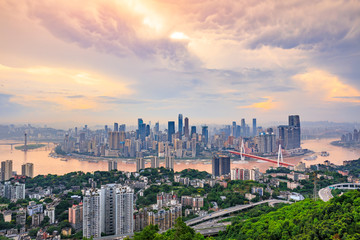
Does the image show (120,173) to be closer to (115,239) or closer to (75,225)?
(75,225)

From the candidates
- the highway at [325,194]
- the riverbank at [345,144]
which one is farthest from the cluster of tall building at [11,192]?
the riverbank at [345,144]

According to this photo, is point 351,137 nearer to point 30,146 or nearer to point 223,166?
point 223,166

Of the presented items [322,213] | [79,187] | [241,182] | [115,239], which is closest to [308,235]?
[322,213]

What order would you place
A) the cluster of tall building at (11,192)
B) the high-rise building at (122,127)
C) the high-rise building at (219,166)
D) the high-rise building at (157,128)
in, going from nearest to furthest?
the cluster of tall building at (11,192)
the high-rise building at (219,166)
the high-rise building at (122,127)
the high-rise building at (157,128)

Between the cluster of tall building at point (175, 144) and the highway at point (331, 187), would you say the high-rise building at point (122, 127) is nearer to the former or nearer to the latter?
the cluster of tall building at point (175, 144)

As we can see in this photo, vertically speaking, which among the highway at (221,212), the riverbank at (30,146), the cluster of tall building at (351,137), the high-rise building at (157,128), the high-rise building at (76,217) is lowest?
the highway at (221,212)

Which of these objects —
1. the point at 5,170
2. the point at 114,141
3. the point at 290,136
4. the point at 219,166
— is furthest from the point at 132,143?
the point at 290,136

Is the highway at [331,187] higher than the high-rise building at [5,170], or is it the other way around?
the high-rise building at [5,170]

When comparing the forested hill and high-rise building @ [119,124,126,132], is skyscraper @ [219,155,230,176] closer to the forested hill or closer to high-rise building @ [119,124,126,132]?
the forested hill
